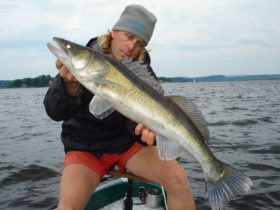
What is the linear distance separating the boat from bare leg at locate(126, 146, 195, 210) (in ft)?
2.19

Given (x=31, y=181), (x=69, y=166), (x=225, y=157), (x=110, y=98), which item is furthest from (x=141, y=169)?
(x=225, y=157)

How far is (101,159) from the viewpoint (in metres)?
5.13

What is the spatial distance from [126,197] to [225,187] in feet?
6.10

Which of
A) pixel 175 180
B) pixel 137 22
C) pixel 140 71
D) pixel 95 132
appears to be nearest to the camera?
pixel 140 71

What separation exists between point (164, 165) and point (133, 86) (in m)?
1.43

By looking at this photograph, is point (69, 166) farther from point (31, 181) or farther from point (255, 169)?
point (255, 169)

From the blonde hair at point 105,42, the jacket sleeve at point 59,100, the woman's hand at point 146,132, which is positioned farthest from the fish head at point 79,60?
the blonde hair at point 105,42

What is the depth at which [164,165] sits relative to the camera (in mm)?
4758

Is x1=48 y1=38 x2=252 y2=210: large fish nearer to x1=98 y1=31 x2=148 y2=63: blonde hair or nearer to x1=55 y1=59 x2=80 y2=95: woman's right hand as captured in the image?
x1=55 y1=59 x2=80 y2=95: woman's right hand

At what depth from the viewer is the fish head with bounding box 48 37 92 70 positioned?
372 cm

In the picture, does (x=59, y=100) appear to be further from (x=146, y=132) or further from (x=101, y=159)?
(x=101, y=159)

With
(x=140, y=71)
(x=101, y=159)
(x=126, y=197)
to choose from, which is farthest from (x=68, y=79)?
(x=126, y=197)

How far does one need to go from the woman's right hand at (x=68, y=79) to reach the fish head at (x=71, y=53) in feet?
0.72

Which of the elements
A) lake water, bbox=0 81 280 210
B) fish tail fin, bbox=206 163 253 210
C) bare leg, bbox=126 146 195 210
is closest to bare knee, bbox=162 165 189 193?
bare leg, bbox=126 146 195 210
